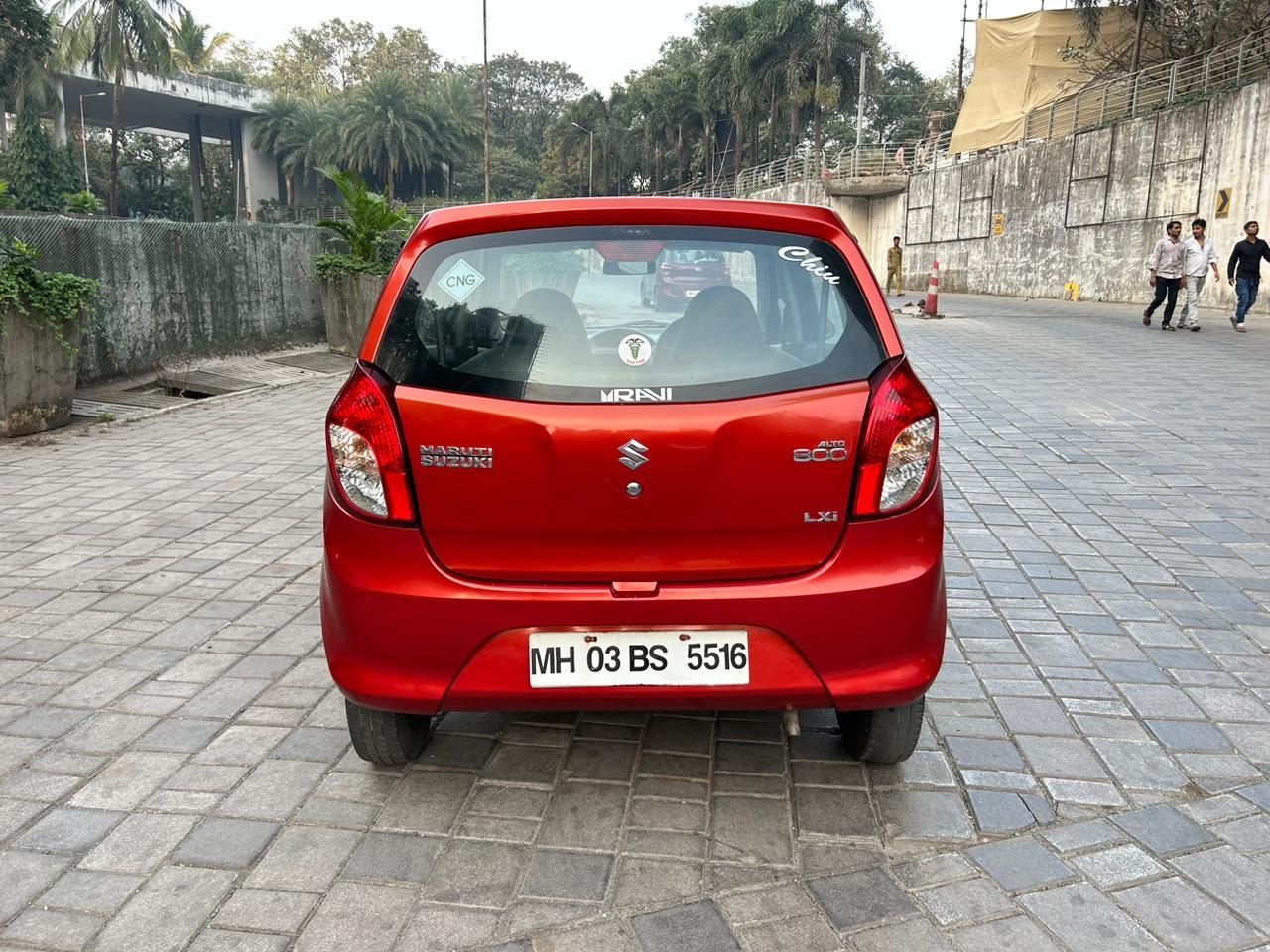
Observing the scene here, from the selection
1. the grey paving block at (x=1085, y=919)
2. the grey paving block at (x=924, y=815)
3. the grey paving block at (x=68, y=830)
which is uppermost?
the grey paving block at (x=1085, y=919)

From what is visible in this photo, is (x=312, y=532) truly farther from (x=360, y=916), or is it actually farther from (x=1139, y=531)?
(x=1139, y=531)

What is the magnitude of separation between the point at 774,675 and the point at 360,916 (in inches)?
44.4

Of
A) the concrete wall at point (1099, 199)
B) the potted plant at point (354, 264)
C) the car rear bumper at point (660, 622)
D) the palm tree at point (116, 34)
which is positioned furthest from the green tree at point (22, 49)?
the car rear bumper at point (660, 622)

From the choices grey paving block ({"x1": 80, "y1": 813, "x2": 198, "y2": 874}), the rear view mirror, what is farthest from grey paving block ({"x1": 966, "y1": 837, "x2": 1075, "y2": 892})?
grey paving block ({"x1": 80, "y1": 813, "x2": 198, "y2": 874})

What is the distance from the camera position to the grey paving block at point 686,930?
225 cm

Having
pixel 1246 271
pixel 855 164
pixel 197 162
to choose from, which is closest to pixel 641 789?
pixel 1246 271

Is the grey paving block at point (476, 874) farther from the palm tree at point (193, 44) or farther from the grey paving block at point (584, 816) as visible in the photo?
the palm tree at point (193, 44)

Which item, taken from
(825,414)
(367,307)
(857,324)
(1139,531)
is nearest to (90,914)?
(825,414)

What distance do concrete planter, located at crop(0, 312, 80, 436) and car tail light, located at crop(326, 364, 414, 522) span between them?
6.91m

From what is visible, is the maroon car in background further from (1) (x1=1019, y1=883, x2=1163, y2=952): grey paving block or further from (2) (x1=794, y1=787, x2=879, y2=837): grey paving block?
(1) (x1=1019, y1=883, x2=1163, y2=952): grey paving block

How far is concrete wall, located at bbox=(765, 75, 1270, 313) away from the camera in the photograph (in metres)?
20.4

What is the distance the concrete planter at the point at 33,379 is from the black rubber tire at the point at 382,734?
682 centimetres

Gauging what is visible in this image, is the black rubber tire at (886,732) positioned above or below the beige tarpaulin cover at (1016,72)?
below

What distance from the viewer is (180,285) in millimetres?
11828
